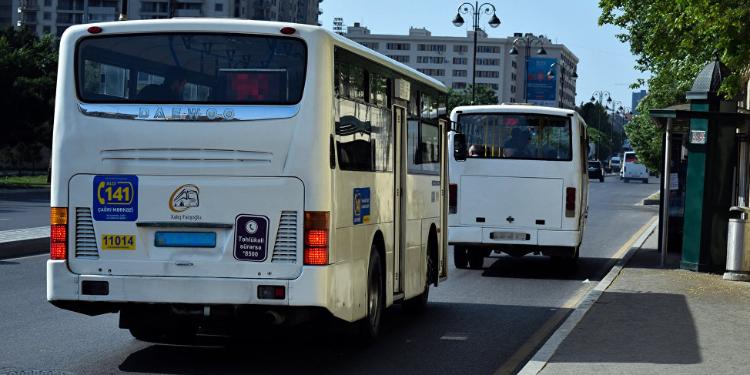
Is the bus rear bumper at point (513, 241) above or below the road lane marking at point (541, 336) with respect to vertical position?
above

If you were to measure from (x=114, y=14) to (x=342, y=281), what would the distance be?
16129 cm

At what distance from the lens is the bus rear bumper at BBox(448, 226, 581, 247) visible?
789 inches

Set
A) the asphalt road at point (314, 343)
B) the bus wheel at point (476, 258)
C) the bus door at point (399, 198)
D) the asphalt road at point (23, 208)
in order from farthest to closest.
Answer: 1. the asphalt road at point (23, 208)
2. the bus wheel at point (476, 258)
3. the bus door at point (399, 198)
4. the asphalt road at point (314, 343)

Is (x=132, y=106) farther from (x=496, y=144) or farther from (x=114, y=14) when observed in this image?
(x=114, y=14)

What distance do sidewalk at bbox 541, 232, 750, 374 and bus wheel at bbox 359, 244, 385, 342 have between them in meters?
1.68

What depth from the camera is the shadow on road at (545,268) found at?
20.4 m

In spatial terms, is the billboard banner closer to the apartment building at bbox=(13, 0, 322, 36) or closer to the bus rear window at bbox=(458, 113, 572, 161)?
the apartment building at bbox=(13, 0, 322, 36)

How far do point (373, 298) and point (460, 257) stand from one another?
10193 millimetres

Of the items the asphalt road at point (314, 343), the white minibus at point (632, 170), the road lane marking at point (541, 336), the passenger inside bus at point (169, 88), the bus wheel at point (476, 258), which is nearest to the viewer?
the passenger inside bus at point (169, 88)

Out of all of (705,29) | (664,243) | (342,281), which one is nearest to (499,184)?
(664,243)

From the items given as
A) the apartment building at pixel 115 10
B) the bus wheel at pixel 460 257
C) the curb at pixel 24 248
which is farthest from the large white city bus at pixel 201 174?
the apartment building at pixel 115 10

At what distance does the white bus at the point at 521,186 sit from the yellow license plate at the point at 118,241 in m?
10.8

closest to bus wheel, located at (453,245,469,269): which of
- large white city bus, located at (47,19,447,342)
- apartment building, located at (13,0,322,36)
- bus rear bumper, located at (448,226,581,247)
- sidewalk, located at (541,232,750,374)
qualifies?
bus rear bumper, located at (448,226,581,247)

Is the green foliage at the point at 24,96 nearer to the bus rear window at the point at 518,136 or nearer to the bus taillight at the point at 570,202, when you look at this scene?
the bus rear window at the point at 518,136
